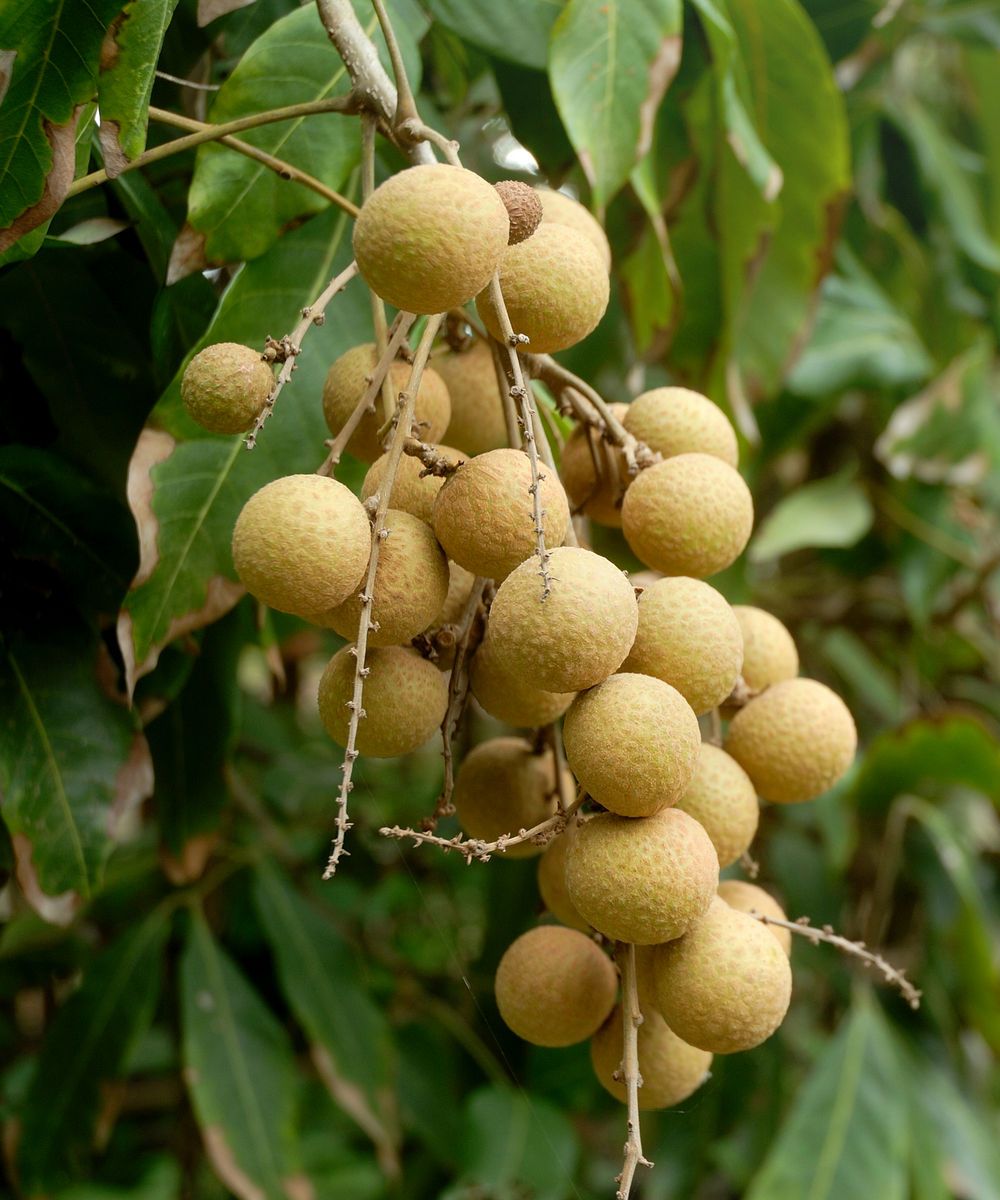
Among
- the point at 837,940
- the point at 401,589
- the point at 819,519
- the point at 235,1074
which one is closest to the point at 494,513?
the point at 401,589

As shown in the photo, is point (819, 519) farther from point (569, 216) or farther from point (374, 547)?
point (374, 547)

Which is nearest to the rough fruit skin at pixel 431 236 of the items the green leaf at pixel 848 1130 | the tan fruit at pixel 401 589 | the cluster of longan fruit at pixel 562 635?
the cluster of longan fruit at pixel 562 635

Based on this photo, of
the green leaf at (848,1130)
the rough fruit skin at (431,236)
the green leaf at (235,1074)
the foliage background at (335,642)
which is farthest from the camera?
the green leaf at (848,1130)

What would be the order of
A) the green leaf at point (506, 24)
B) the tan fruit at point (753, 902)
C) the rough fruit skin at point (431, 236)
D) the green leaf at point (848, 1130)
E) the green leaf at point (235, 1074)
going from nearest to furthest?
1. the rough fruit skin at point (431, 236)
2. the tan fruit at point (753, 902)
3. the green leaf at point (506, 24)
4. the green leaf at point (235, 1074)
5. the green leaf at point (848, 1130)

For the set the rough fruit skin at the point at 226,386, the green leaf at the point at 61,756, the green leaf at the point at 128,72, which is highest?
the green leaf at the point at 128,72

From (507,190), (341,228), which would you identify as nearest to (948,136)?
(341,228)

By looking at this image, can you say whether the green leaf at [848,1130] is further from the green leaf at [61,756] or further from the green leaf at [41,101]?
the green leaf at [41,101]
